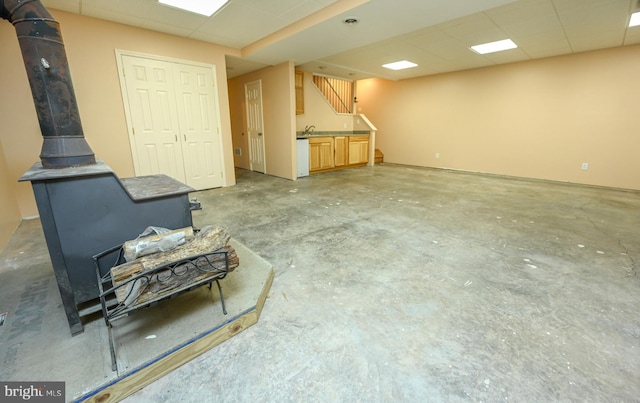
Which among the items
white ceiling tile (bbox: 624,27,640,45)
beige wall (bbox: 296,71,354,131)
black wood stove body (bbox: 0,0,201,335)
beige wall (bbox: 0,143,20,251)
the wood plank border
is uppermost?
white ceiling tile (bbox: 624,27,640,45)

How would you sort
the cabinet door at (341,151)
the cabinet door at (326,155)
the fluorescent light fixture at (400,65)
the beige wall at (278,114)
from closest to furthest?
1. the beige wall at (278,114)
2. the fluorescent light fixture at (400,65)
3. the cabinet door at (326,155)
4. the cabinet door at (341,151)

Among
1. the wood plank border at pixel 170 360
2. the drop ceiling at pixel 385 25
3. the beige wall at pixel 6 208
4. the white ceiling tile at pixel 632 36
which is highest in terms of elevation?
the drop ceiling at pixel 385 25

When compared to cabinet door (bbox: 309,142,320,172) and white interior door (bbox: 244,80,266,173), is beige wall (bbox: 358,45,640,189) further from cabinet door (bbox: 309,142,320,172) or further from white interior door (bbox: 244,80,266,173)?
white interior door (bbox: 244,80,266,173)

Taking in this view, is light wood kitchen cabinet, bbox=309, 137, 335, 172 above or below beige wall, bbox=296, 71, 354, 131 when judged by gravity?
below

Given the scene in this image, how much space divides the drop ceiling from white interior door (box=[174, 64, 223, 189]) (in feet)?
2.04

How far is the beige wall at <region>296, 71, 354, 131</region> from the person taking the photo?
676cm

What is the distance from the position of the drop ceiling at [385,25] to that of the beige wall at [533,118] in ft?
1.49

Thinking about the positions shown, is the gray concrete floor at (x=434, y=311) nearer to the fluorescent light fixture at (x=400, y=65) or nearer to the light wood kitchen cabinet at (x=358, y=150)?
the fluorescent light fixture at (x=400, y=65)

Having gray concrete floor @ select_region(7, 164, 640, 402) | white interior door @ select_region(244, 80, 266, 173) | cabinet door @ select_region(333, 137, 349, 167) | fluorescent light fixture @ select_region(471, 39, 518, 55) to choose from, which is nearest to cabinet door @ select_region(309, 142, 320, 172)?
cabinet door @ select_region(333, 137, 349, 167)

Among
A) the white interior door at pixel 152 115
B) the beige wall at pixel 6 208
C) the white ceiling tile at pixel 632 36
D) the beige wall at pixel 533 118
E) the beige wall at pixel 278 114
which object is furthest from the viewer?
the beige wall at pixel 278 114

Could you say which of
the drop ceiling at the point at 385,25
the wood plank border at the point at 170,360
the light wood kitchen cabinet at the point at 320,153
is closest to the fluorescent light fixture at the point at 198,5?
the drop ceiling at the point at 385,25

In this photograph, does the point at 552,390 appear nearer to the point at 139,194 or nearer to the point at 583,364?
the point at 583,364

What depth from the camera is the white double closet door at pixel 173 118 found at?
13.1ft

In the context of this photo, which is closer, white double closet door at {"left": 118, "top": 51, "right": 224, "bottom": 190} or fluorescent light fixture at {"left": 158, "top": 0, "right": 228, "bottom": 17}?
fluorescent light fixture at {"left": 158, "top": 0, "right": 228, "bottom": 17}
